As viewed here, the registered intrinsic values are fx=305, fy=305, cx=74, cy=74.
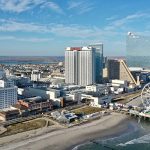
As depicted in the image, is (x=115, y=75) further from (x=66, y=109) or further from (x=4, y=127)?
(x=4, y=127)

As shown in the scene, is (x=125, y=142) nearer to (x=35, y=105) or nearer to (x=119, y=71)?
(x=35, y=105)

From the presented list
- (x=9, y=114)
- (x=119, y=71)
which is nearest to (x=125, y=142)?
(x=9, y=114)

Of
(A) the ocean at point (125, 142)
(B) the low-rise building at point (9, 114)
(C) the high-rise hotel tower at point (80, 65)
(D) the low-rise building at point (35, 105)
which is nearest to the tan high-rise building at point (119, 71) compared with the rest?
(C) the high-rise hotel tower at point (80, 65)

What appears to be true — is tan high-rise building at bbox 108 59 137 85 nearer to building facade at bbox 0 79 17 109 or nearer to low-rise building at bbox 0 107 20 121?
building facade at bbox 0 79 17 109

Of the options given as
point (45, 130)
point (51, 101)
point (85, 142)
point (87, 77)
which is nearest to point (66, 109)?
point (51, 101)

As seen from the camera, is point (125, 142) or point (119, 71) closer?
point (125, 142)

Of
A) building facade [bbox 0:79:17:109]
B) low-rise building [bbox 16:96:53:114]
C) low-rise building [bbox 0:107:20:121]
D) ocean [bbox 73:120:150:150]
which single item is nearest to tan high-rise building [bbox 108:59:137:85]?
low-rise building [bbox 16:96:53:114]
